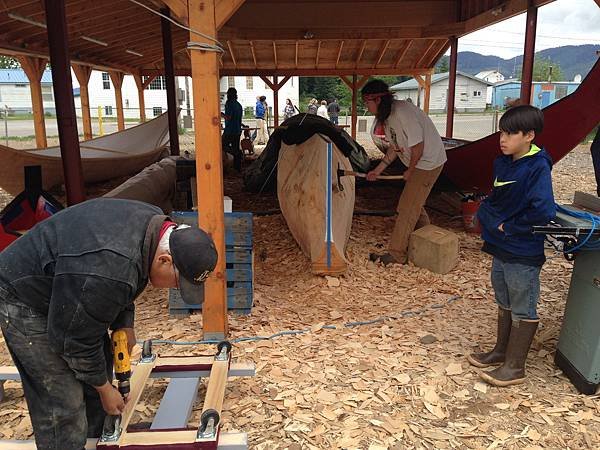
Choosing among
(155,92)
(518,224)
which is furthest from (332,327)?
(155,92)

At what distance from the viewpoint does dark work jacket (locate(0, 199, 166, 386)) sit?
1.51 metres

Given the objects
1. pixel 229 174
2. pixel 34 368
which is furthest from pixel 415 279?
pixel 229 174

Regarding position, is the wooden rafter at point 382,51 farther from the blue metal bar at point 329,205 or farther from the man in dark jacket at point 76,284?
the man in dark jacket at point 76,284

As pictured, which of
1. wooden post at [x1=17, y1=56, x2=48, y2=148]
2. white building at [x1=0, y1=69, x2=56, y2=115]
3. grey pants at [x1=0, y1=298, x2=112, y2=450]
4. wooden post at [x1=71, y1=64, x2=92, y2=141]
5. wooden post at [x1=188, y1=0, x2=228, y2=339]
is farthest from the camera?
white building at [x1=0, y1=69, x2=56, y2=115]

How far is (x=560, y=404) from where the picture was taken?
9.00 ft

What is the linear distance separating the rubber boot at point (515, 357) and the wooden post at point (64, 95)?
351cm

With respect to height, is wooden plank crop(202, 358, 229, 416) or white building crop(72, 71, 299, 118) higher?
white building crop(72, 71, 299, 118)

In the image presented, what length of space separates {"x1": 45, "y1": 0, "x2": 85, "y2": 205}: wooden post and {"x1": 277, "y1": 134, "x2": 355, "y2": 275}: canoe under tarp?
2.01 metres

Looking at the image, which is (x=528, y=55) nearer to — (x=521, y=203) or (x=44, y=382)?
(x=521, y=203)

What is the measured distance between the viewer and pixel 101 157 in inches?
318

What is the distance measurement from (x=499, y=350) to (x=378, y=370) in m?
0.77

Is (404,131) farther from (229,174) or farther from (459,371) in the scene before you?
(229,174)

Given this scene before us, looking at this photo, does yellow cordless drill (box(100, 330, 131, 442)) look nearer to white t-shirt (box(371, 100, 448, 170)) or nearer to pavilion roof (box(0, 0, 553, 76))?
white t-shirt (box(371, 100, 448, 170))

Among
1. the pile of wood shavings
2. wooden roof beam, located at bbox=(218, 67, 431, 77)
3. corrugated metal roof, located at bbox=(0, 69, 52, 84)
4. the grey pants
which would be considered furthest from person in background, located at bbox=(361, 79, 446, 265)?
corrugated metal roof, located at bbox=(0, 69, 52, 84)
